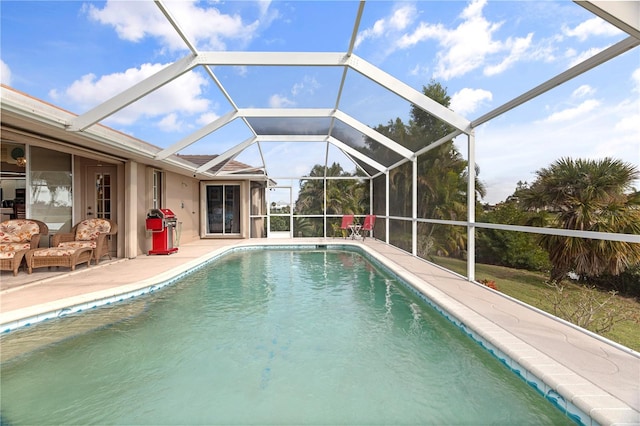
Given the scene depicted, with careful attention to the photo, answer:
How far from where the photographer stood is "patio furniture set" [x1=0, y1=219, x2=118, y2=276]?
5410 mm

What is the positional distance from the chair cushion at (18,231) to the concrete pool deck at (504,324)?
0.61 m

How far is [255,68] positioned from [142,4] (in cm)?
197

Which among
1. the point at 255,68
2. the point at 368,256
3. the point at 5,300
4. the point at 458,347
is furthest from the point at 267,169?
the point at 458,347

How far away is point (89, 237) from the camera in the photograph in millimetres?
6555

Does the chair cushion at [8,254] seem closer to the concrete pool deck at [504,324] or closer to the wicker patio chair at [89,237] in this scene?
the concrete pool deck at [504,324]

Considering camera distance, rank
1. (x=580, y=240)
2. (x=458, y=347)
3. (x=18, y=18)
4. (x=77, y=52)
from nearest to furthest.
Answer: (x=458, y=347) → (x=580, y=240) → (x=18, y=18) → (x=77, y=52)

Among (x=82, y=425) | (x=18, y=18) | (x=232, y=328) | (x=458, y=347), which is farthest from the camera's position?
(x=18, y=18)

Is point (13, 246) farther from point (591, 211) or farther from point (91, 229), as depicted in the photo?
point (591, 211)

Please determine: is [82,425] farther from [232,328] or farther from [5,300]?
[5,300]

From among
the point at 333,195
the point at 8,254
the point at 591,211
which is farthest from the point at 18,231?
the point at 333,195

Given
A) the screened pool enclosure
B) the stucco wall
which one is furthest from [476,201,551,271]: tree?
the stucco wall

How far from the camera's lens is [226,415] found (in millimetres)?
2205

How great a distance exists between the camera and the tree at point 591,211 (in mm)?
4473

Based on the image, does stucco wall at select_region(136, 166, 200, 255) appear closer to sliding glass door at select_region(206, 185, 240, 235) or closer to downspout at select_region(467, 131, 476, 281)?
sliding glass door at select_region(206, 185, 240, 235)
